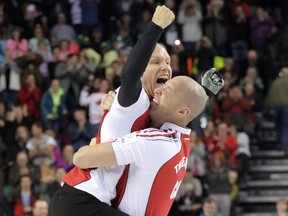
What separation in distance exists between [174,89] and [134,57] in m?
0.41

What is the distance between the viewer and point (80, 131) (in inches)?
604

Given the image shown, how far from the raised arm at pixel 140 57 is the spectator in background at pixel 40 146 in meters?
9.35

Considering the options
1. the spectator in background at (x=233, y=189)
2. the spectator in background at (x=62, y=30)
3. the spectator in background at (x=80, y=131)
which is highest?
the spectator in background at (x=62, y=30)

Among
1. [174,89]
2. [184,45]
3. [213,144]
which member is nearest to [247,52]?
[184,45]

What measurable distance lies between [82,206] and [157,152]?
650 millimetres

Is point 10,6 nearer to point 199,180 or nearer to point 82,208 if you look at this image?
point 199,180

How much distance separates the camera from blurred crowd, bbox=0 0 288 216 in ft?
47.0

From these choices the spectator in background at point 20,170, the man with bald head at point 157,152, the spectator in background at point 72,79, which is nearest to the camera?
the man with bald head at point 157,152

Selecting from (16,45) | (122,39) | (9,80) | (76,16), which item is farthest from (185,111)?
(76,16)

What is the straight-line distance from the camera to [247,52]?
59.5 ft

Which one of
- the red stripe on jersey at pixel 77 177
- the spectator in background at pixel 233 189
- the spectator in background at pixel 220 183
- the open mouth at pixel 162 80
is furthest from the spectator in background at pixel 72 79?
the red stripe on jersey at pixel 77 177

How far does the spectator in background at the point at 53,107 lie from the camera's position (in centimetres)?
1583

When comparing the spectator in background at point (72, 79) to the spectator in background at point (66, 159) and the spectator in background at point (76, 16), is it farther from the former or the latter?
the spectator in background at point (76, 16)

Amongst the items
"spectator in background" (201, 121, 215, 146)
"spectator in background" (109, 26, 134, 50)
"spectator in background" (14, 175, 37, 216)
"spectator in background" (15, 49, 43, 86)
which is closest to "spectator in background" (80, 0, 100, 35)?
"spectator in background" (109, 26, 134, 50)
